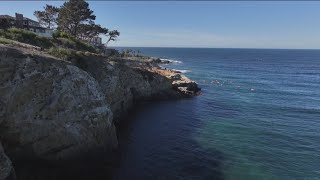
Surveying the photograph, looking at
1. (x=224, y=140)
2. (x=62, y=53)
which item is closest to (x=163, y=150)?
(x=224, y=140)

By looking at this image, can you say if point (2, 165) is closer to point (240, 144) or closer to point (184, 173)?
point (184, 173)

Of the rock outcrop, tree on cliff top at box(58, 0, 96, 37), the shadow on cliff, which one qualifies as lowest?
the shadow on cliff

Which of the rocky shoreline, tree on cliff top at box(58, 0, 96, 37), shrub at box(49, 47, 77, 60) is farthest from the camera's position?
tree on cliff top at box(58, 0, 96, 37)

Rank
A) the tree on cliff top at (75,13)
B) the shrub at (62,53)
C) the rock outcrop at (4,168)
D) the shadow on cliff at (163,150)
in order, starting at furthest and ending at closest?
the tree on cliff top at (75,13) → the shrub at (62,53) → the shadow on cliff at (163,150) → the rock outcrop at (4,168)

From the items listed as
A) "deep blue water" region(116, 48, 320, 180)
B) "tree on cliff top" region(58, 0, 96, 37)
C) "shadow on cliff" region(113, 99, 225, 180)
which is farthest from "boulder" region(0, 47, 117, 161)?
"tree on cliff top" region(58, 0, 96, 37)

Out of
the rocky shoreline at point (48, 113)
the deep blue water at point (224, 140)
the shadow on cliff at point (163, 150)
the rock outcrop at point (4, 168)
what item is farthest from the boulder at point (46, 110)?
the deep blue water at point (224, 140)

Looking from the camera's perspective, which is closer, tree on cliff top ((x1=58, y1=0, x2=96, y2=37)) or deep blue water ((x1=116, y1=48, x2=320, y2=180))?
deep blue water ((x1=116, y1=48, x2=320, y2=180))

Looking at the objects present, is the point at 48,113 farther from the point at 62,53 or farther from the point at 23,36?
the point at 23,36

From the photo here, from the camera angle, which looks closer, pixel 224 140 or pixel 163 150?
pixel 163 150

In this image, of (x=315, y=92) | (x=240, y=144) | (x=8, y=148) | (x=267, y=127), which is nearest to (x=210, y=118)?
(x=267, y=127)

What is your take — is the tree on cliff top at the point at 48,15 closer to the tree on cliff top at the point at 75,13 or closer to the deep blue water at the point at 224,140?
the tree on cliff top at the point at 75,13

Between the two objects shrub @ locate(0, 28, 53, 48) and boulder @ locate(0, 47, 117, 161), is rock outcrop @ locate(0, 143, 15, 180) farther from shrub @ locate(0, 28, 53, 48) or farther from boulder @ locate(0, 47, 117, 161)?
shrub @ locate(0, 28, 53, 48)
